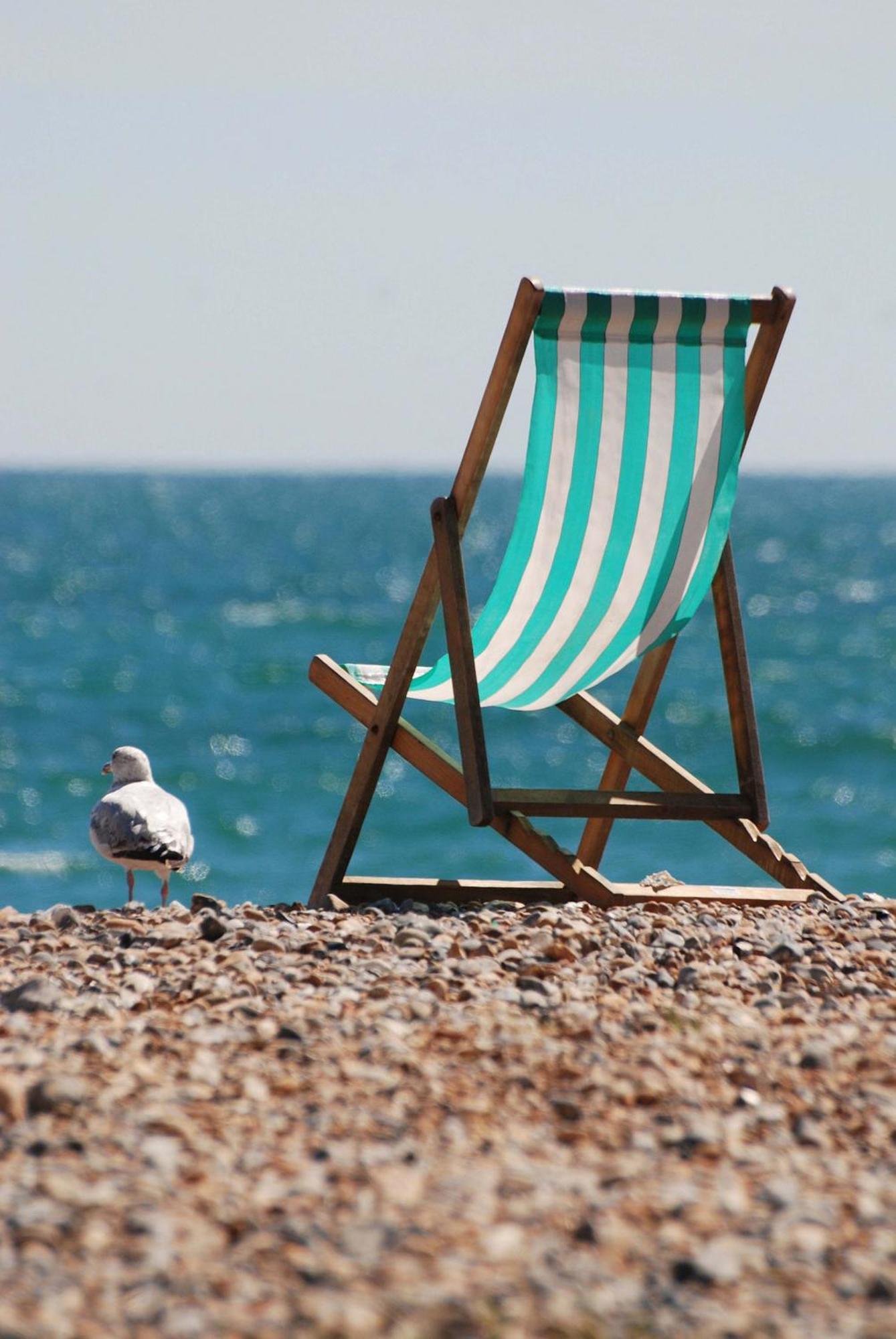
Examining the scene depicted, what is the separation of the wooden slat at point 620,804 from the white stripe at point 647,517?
9.3 inches

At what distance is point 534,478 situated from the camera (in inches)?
167

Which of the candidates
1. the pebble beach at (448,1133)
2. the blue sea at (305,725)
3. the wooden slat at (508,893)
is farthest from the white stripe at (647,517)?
the blue sea at (305,725)

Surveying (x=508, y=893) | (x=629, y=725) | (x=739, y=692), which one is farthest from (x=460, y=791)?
(x=739, y=692)

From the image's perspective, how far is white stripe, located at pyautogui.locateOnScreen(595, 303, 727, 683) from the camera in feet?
13.9

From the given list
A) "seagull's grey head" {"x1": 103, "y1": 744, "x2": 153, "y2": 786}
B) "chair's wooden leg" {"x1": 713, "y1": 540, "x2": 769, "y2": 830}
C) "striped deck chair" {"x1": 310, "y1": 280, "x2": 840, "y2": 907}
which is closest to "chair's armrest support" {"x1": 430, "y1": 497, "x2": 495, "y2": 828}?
"striped deck chair" {"x1": 310, "y1": 280, "x2": 840, "y2": 907}

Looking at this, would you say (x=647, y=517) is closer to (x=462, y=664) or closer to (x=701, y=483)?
(x=701, y=483)

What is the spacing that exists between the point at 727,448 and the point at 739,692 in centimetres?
62

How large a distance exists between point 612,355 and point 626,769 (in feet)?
3.96

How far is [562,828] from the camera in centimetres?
1424

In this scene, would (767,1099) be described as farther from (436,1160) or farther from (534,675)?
(534,675)

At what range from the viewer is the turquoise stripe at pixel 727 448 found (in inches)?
167

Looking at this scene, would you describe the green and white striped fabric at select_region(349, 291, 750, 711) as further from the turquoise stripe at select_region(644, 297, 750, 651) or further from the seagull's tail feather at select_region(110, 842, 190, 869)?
the seagull's tail feather at select_region(110, 842, 190, 869)

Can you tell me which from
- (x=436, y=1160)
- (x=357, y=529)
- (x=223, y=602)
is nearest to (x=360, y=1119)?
(x=436, y=1160)

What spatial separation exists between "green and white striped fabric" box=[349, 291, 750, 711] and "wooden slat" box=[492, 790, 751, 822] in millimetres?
280
